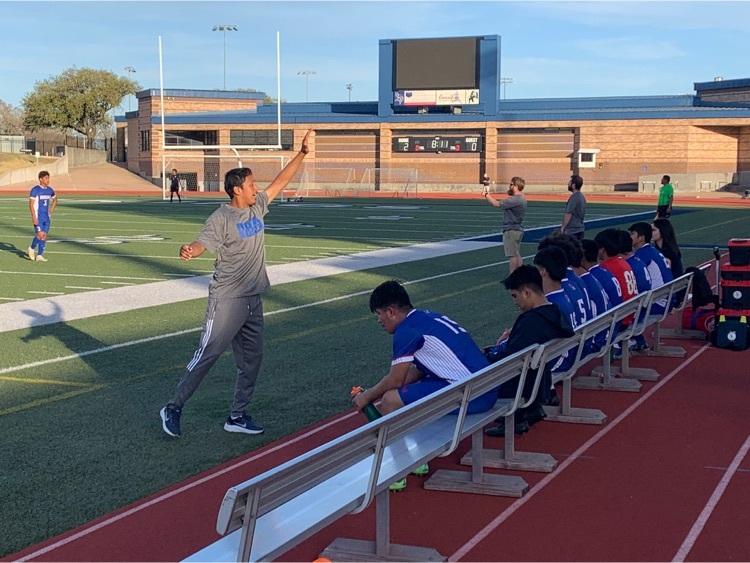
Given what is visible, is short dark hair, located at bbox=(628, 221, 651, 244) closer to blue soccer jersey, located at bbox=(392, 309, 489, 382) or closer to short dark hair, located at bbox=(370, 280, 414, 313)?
blue soccer jersey, located at bbox=(392, 309, 489, 382)

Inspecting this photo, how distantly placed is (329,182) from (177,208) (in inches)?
1069

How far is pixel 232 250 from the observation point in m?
6.95

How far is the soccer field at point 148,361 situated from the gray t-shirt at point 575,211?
1491 millimetres

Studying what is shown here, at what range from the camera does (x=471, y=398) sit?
17.8ft

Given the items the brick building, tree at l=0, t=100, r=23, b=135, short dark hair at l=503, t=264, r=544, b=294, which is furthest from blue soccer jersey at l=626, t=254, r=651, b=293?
tree at l=0, t=100, r=23, b=135

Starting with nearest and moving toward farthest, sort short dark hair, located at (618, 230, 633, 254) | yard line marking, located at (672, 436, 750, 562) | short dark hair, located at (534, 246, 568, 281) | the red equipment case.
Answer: yard line marking, located at (672, 436, 750, 562) < short dark hair, located at (534, 246, 568, 281) < short dark hair, located at (618, 230, 633, 254) < the red equipment case

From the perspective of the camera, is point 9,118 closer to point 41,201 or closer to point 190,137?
point 190,137

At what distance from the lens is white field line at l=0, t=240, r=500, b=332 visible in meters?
12.2

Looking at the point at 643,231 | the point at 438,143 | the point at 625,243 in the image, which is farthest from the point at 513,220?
the point at 438,143

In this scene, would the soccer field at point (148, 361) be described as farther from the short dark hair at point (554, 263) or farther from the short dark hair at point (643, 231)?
the short dark hair at point (643, 231)

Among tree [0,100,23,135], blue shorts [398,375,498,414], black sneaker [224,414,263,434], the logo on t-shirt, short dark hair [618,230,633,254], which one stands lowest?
black sneaker [224,414,263,434]

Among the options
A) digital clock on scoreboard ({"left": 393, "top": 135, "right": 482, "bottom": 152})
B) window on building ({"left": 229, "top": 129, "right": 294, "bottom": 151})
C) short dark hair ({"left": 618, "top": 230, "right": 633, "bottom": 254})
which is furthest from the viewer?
window on building ({"left": 229, "top": 129, "right": 294, "bottom": 151})

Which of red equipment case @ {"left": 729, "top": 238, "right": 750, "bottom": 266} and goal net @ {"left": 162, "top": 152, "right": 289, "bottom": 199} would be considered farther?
goal net @ {"left": 162, "top": 152, "right": 289, "bottom": 199}

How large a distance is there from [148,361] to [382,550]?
17.4ft
